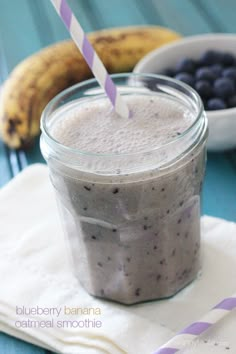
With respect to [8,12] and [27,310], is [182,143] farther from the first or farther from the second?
[8,12]

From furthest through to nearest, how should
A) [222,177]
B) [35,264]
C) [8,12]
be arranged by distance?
[8,12], [222,177], [35,264]

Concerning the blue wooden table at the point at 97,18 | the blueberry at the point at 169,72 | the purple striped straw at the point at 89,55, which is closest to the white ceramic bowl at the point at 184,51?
the blueberry at the point at 169,72

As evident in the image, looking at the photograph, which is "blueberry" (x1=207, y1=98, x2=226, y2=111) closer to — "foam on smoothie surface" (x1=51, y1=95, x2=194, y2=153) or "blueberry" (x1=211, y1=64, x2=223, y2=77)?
"blueberry" (x1=211, y1=64, x2=223, y2=77)

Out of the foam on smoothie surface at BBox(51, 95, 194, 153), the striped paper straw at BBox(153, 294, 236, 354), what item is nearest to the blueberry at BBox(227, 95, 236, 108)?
the foam on smoothie surface at BBox(51, 95, 194, 153)

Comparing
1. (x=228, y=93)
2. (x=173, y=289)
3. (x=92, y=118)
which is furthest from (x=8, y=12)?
(x=173, y=289)

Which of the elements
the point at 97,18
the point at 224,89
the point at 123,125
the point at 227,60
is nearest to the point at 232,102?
the point at 224,89

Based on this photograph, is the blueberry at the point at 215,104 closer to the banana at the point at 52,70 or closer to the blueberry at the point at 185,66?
the blueberry at the point at 185,66
